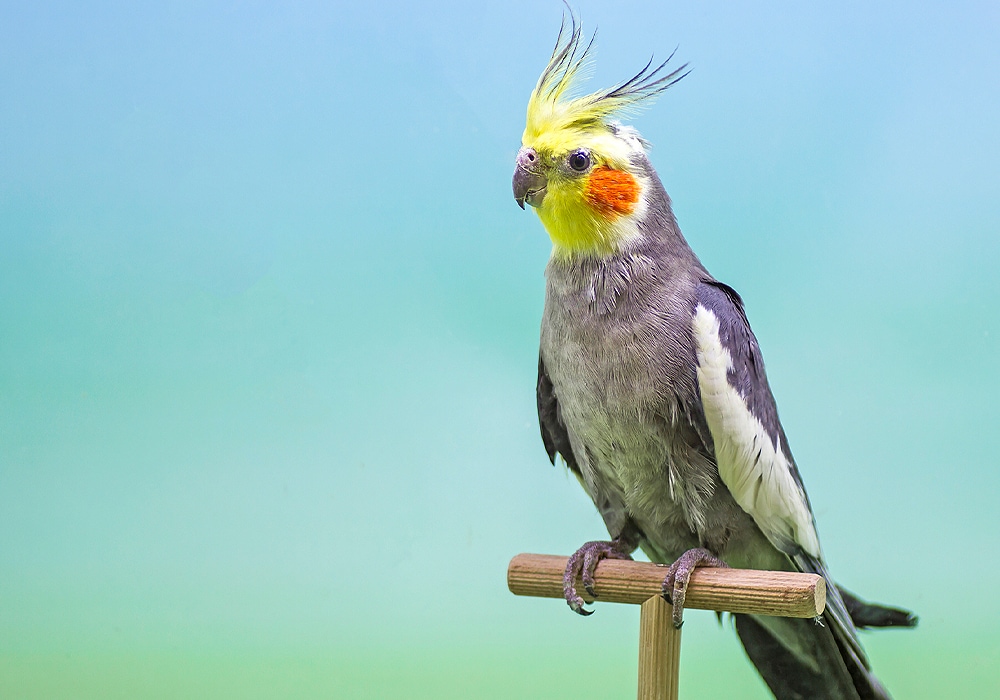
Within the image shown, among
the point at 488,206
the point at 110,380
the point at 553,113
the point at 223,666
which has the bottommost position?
the point at 223,666

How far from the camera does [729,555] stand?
167 cm

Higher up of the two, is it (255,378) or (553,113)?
(553,113)

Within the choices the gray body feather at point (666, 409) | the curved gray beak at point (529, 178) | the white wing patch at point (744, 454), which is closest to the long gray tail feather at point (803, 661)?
the gray body feather at point (666, 409)

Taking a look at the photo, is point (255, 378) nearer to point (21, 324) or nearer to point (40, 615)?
point (21, 324)

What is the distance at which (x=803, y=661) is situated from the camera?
1.72 m

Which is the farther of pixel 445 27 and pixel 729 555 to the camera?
pixel 445 27

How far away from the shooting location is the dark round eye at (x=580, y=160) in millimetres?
1614

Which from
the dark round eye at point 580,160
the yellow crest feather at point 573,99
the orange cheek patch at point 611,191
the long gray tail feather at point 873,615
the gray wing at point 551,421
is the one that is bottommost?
the long gray tail feather at point 873,615

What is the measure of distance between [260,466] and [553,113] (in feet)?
4.04

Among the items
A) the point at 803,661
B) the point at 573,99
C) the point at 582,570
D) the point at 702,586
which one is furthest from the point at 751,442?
the point at 573,99

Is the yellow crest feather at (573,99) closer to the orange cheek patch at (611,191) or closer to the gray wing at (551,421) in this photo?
the orange cheek patch at (611,191)

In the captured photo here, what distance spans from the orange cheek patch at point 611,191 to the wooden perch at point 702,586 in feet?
2.19

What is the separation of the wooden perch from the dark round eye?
2.46 ft

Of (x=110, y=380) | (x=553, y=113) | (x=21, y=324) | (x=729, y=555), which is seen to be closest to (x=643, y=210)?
(x=553, y=113)
